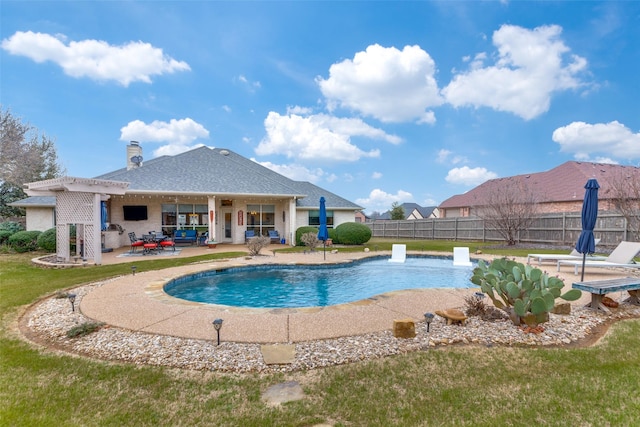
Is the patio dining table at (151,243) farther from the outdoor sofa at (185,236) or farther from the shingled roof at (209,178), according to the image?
the shingled roof at (209,178)

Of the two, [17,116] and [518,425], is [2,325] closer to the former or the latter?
[518,425]

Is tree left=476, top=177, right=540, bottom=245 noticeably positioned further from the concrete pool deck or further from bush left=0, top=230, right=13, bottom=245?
bush left=0, top=230, right=13, bottom=245

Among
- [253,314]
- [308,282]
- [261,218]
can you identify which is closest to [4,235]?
[261,218]

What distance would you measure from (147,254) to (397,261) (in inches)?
453

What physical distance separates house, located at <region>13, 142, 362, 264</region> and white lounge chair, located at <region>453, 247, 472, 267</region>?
360 inches

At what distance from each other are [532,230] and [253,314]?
19754 mm

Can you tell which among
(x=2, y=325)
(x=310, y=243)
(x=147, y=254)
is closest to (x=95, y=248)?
(x=147, y=254)

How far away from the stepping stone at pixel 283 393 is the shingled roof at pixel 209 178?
14.6 m

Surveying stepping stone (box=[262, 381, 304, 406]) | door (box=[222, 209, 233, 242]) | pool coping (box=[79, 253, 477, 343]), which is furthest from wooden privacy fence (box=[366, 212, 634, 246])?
stepping stone (box=[262, 381, 304, 406])

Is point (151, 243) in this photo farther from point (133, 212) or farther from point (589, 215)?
point (589, 215)

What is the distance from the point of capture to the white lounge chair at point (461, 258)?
1302 centimetres

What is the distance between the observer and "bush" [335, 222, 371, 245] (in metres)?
18.3

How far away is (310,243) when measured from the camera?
1573 cm

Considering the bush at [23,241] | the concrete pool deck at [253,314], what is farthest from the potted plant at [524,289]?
the bush at [23,241]
